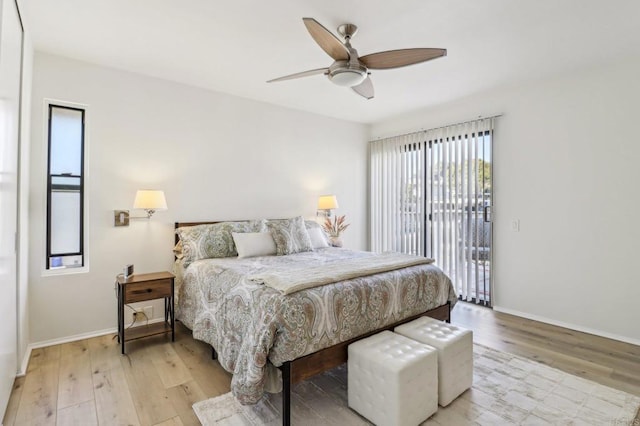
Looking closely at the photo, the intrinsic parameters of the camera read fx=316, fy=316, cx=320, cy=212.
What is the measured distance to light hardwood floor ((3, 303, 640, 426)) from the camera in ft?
6.64

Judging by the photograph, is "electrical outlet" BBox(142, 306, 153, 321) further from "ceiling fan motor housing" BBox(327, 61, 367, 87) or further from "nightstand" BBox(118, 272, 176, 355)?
"ceiling fan motor housing" BBox(327, 61, 367, 87)

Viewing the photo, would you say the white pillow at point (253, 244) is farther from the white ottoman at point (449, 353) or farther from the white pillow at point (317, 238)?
the white ottoman at point (449, 353)

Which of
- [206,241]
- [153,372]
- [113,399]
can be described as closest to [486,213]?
[206,241]

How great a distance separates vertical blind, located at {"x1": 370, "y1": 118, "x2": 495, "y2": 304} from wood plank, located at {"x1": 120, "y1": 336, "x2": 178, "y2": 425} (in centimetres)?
371

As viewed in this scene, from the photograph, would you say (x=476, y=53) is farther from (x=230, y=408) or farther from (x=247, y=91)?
(x=230, y=408)

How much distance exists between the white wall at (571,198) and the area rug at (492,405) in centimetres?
136

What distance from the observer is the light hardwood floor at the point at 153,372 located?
6.64 feet

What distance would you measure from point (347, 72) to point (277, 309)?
70.5 inches

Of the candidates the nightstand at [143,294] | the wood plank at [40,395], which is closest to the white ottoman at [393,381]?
the wood plank at [40,395]

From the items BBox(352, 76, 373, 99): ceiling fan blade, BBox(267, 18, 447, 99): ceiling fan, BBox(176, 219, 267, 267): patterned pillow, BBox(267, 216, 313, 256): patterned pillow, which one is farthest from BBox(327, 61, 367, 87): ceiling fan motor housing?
BBox(176, 219, 267, 267): patterned pillow

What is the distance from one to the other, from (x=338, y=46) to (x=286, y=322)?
1.88 m

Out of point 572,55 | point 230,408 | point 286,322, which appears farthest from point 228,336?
point 572,55

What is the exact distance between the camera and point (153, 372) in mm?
2516

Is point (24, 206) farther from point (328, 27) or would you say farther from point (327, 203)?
point (327, 203)
